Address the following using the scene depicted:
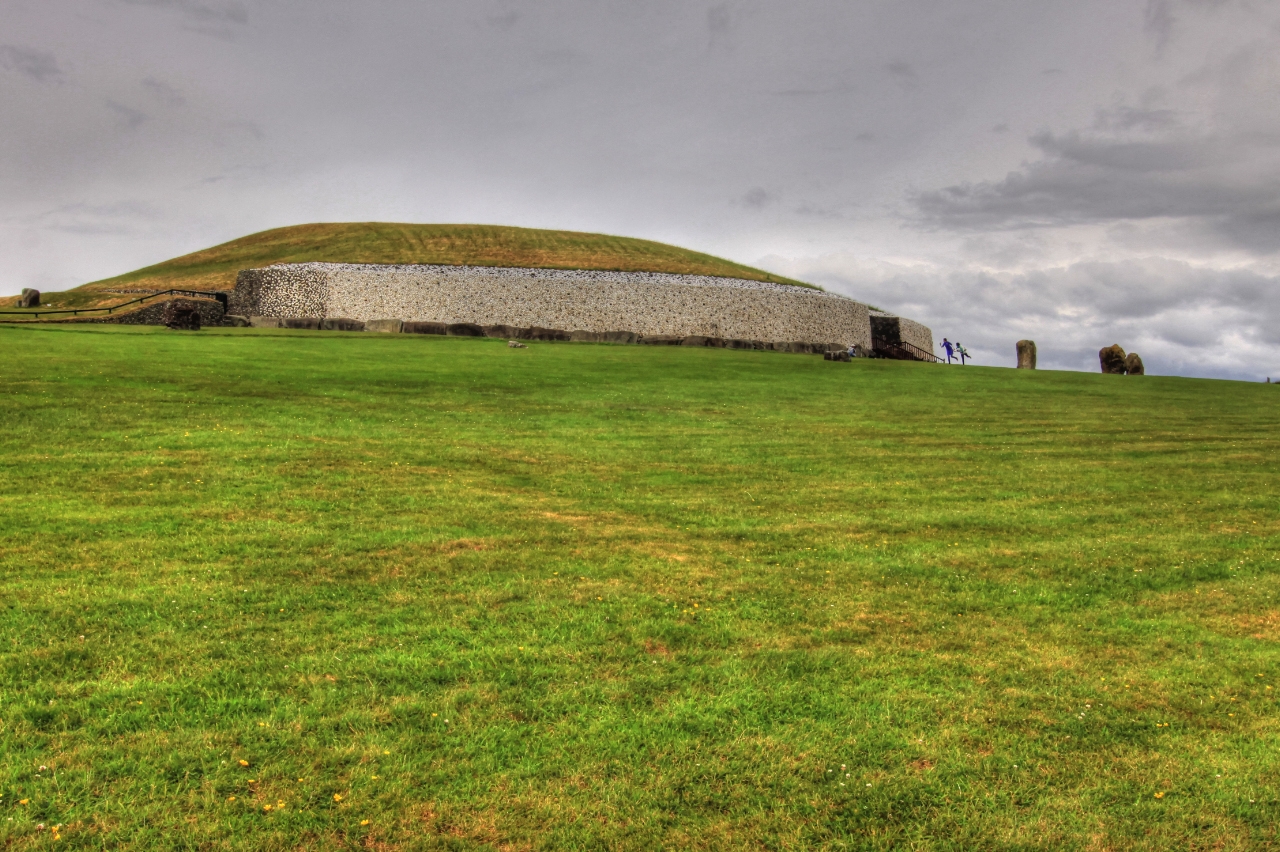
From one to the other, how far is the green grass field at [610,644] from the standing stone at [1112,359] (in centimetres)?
3438

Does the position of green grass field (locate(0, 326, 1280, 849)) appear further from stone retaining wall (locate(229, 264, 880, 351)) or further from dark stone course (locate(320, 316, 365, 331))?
stone retaining wall (locate(229, 264, 880, 351))

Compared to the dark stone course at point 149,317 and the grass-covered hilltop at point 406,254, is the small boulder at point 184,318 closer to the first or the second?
the dark stone course at point 149,317

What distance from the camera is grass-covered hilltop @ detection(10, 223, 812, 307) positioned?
71.4m

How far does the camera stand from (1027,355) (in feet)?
178

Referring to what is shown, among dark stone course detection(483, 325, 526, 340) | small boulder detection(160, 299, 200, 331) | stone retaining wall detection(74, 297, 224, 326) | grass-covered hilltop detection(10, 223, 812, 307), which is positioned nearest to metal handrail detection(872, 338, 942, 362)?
grass-covered hilltop detection(10, 223, 812, 307)

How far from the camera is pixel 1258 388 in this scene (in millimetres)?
43531

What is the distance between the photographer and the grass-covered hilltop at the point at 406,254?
71375 millimetres

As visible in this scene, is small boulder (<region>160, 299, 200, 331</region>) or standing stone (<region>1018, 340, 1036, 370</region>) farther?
standing stone (<region>1018, 340, 1036, 370</region>)

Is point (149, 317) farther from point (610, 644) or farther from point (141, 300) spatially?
point (610, 644)

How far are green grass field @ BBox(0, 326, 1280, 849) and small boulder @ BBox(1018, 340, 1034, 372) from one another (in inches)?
1384

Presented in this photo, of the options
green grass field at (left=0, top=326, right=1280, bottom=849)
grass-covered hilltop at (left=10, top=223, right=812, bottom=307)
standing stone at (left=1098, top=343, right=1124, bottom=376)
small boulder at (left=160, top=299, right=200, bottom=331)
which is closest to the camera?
green grass field at (left=0, top=326, right=1280, bottom=849)

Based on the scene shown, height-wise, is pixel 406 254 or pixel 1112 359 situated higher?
pixel 406 254

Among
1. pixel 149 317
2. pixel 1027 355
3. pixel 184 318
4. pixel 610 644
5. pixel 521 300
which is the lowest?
pixel 610 644

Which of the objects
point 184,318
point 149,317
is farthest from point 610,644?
point 149,317
